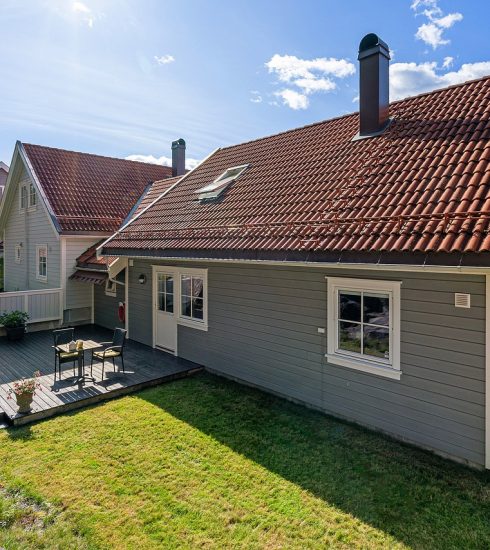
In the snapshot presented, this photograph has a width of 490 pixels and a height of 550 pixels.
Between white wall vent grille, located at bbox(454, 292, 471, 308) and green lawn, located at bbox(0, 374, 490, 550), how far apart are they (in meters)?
1.99

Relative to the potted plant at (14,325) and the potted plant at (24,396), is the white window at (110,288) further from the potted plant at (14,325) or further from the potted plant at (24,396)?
the potted plant at (24,396)

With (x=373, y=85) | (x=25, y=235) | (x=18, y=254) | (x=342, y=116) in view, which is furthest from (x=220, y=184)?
(x=18, y=254)

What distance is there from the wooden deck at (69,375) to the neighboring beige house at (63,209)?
3208mm

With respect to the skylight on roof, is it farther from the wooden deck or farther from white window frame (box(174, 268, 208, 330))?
the wooden deck

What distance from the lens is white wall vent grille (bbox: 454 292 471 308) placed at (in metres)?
4.51

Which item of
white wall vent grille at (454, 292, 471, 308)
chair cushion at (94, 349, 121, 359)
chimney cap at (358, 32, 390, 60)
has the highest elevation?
chimney cap at (358, 32, 390, 60)

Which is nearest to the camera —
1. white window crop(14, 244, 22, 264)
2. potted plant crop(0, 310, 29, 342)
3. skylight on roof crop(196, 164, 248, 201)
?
skylight on roof crop(196, 164, 248, 201)

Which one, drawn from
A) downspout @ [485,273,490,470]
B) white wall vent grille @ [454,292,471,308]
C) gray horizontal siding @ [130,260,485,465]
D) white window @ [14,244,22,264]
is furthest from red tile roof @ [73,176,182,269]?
downspout @ [485,273,490,470]

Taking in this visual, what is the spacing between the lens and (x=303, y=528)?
11.8 ft

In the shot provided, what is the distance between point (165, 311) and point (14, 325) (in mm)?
4774

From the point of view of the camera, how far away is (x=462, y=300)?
15.0 feet

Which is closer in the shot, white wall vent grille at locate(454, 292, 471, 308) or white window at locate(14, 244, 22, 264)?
white wall vent grille at locate(454, 292, 471, 308)

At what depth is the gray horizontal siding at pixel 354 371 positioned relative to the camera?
4.56 m

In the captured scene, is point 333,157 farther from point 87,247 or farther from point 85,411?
point 87,247
